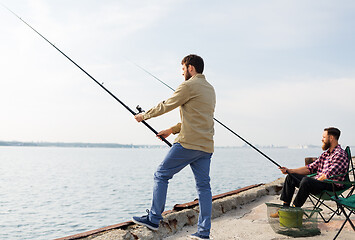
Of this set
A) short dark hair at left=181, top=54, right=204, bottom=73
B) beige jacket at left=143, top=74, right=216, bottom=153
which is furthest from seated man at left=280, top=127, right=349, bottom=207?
short dark hair at left=181, top=54, right=204, bottom=73

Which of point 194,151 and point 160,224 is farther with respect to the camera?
point 160,224

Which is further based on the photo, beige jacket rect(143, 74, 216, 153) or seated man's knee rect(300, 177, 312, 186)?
seated man's knee rect(300, 177, 312, 186)

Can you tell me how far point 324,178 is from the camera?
12.5ft

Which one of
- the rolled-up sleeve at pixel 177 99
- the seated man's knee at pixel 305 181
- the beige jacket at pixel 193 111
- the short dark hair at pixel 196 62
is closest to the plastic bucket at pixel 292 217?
the seated man's knee at pixel 305 181

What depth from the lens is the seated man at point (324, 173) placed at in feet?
12.3

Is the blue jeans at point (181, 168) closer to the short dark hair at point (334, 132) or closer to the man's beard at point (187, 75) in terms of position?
the man's beard at point (187, 75)

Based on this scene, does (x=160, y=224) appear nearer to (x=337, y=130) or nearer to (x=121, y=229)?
(x=121, y=229)

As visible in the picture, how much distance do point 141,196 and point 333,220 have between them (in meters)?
15.5

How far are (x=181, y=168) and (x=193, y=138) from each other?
31 cm

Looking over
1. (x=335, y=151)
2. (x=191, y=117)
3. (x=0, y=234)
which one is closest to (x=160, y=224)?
(x=191, y=117)

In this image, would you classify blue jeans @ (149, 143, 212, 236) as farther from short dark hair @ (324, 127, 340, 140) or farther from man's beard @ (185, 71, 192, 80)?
short dark hair @ (324, 127, 340, 140)

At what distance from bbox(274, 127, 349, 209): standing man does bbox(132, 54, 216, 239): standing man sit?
120 cm

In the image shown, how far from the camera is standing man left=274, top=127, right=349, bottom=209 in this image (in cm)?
376

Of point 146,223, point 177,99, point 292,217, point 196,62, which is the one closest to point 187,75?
point 196,62
